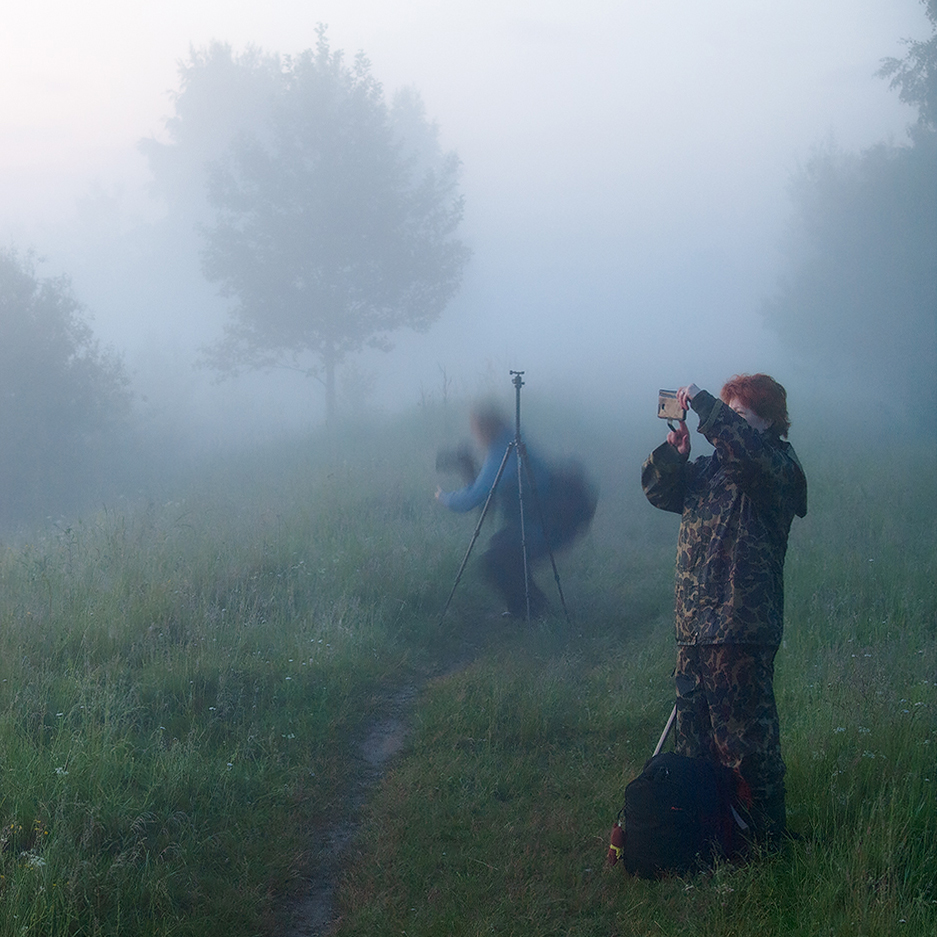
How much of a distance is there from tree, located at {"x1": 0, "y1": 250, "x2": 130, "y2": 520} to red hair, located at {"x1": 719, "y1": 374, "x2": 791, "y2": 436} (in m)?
17.7

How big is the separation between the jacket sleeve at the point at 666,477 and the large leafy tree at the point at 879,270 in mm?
22062

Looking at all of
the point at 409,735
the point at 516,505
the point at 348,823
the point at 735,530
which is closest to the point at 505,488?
the point at 516,505

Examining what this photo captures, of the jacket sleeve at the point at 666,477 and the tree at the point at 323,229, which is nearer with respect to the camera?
the jacket sleeve at the point at 666,477

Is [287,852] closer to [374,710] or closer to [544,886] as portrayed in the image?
[544,886]

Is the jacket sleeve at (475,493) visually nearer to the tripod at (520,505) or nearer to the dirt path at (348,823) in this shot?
the tripod at (520,505)

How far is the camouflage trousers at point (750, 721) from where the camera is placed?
3.45m

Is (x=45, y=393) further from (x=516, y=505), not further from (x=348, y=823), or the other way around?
(x=348, y=823)

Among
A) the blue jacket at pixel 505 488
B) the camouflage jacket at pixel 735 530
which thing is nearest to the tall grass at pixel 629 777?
the camouflage jacket at pixel 735 530

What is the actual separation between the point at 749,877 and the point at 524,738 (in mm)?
1960

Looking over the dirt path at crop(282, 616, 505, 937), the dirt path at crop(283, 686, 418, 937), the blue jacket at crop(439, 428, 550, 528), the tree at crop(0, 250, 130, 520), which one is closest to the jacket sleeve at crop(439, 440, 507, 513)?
the blue jacket at crop(439, 428, 550, 528)

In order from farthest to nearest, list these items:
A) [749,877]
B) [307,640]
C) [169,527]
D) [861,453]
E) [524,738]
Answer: [861,453] < [169,527] < [307,640] < [524,738] < [749,877]

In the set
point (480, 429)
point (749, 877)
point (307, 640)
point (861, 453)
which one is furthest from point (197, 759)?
point (861, 453)

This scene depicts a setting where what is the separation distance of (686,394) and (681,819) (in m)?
1.93

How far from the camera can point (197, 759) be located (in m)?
4.33
